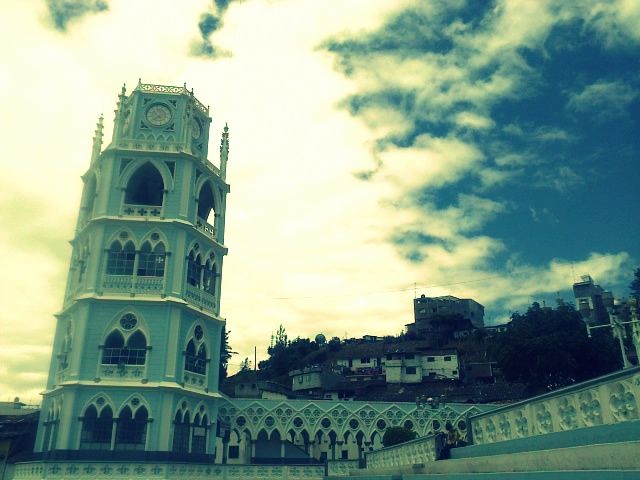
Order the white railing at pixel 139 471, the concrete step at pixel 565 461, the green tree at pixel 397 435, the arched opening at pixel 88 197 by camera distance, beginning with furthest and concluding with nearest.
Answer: the arched opening at pixel 88 197 → the green tree at pixel 397 435 → the white railing at pixel 139 471 → the concrete step at pixel 565 461

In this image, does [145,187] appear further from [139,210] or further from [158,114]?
[158,114]

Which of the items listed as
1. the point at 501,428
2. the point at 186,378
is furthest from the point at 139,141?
the point at 501,428

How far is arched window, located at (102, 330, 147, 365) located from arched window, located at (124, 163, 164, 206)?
6.99m

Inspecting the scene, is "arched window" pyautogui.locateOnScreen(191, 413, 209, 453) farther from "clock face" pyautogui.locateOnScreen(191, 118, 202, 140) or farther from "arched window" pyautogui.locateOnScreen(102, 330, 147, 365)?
"clock face" pyautogui.locateOnScreen(191, 118, 202, 140)

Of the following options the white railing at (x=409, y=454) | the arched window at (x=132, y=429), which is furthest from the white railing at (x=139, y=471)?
the white railing at (x=409, y=454)

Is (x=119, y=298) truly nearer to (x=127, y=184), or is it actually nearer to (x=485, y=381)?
(x=127, y=184)

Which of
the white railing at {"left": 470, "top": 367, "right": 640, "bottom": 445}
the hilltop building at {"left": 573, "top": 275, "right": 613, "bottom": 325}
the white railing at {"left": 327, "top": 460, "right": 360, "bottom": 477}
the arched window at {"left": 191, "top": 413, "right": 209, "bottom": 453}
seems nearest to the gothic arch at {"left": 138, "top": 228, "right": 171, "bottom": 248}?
the arched window at {"left": 191, "top": 413, "right": 209, "bottom": 453}

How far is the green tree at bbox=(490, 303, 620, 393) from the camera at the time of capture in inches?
1594

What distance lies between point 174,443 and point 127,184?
40.7 ft

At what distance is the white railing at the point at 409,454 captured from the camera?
13.2m

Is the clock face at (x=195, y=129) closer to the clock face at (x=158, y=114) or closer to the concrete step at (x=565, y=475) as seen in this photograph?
the clock face at (x=158, y=114)

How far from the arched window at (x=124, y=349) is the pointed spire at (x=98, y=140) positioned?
32.9ft

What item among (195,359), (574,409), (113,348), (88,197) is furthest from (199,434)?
(574,409)

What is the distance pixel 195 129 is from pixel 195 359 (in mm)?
12009
